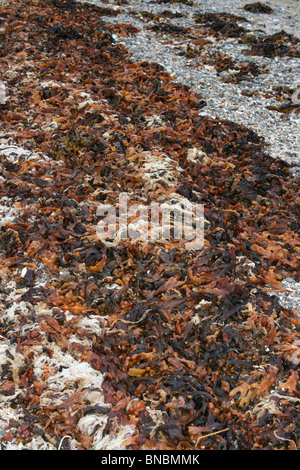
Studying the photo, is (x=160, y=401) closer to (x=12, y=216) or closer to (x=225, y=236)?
(x=225, y=236)

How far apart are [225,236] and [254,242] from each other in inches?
12.9

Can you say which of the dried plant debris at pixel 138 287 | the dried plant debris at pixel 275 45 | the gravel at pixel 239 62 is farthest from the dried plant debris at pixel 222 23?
the dried plant debris at pixel 138 287

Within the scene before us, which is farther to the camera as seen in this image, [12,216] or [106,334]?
Result: [12,216]

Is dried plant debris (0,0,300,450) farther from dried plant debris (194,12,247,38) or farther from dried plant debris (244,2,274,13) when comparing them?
dried plant debris (244,2,274,13)

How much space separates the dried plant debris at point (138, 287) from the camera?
2885 mm

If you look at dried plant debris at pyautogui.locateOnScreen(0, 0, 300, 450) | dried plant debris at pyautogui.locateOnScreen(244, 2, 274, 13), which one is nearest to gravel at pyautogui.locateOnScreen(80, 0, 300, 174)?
dried plant debris at pyautogui.locateOnScreen(244, 2, 274, 13)

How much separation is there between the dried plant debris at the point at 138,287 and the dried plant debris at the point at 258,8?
5751 millimetres

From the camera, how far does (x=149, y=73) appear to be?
733 cm

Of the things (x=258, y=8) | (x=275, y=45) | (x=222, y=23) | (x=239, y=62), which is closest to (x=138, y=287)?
(x=239, y=62)

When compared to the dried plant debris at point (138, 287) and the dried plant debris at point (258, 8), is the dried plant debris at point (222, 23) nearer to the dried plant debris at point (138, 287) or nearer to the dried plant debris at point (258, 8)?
the dried plant debris at point (258, 8)

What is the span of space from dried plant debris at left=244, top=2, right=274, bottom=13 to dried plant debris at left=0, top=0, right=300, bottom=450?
575 cm

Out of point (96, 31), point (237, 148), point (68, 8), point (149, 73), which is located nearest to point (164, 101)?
point (149, 73)

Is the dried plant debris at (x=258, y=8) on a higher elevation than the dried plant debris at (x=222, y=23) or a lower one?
higher

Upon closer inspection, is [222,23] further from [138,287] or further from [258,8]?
[138,287]
